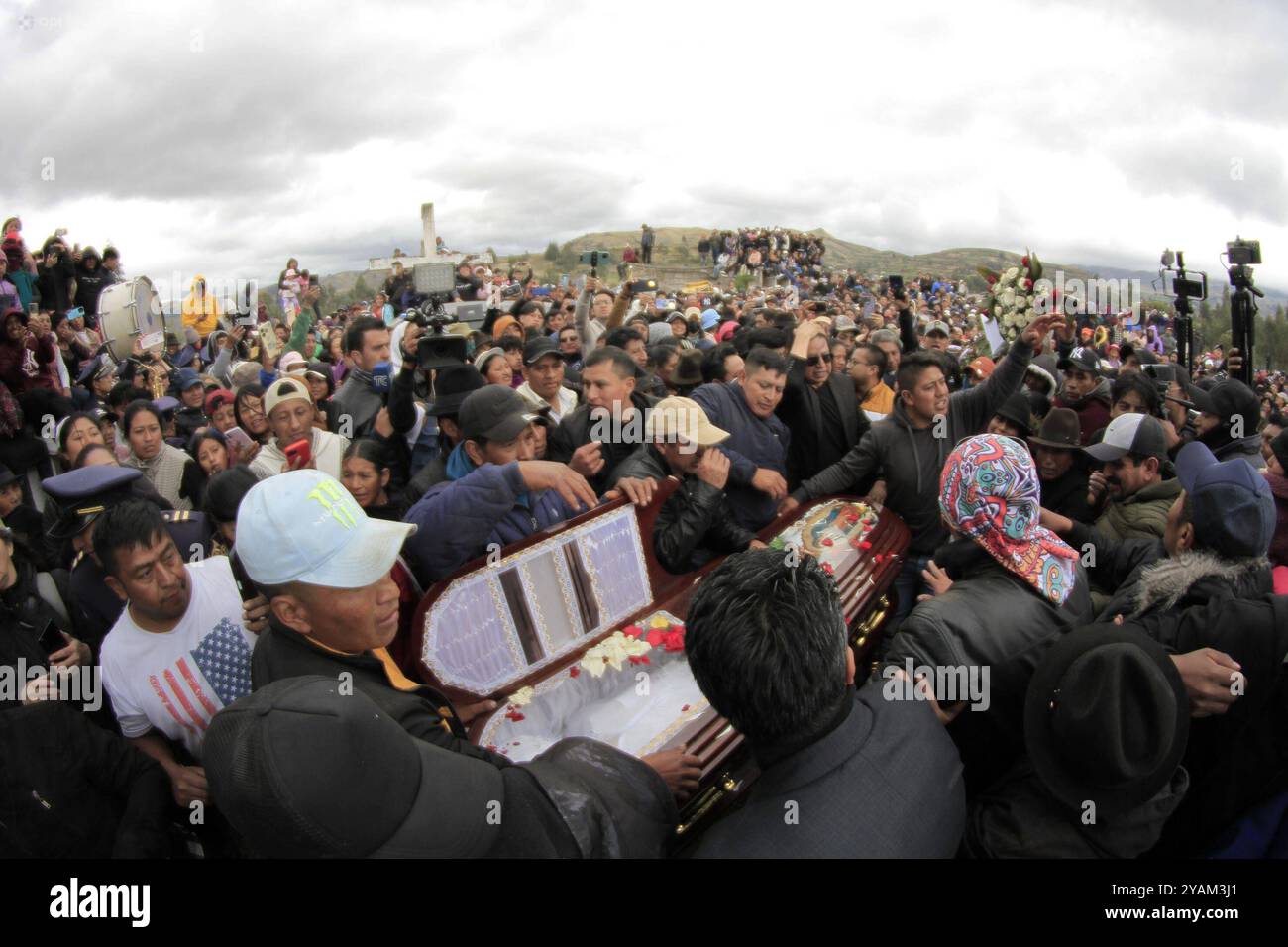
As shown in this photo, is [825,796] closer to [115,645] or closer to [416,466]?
[115,645]

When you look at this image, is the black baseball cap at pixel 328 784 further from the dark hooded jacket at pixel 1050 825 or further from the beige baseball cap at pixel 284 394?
the beige baseball cap at pixel 284 394

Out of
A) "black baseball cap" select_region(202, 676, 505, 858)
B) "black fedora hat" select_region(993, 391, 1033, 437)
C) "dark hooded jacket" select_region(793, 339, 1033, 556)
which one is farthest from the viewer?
"black fedora hat" select_region(993, 391, 1033, 437)

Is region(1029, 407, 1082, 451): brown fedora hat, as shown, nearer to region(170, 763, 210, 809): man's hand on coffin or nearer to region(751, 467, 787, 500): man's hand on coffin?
region(751, 467, 787, 500): man's hand on coffin

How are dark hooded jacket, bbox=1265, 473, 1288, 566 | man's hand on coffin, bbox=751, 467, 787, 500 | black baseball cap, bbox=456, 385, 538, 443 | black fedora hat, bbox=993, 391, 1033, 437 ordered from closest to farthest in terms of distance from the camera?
1. dark hooded jacket, bbox=1265, 473, 1288, 566
2. black baseball cap, bbox=456, 385, 538, 443
3. man's hand on coffin, bbox=751, 467, 787, 500
4. black fedora hat, bbox=993, 391, 1033, 437

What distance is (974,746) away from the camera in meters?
2.15

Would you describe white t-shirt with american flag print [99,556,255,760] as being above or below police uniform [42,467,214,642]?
below

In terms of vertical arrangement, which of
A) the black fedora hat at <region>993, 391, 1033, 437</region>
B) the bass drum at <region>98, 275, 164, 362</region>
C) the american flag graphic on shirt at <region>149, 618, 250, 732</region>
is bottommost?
the american flag graphic on shirt at <region>149, 618, 250, 732</region>

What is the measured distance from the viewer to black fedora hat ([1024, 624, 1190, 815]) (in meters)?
1.58

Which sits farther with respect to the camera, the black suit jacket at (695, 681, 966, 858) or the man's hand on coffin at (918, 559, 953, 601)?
the man's hand on coffin at (918, 559, 953, 601)

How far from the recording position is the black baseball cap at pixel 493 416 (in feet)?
10.6

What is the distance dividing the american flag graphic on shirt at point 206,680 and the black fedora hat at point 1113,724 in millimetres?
2619

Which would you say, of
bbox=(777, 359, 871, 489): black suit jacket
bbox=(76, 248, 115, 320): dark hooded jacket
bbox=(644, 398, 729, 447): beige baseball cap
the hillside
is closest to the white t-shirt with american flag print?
bbox=(644, 398, 729, 447): beige baseball cap

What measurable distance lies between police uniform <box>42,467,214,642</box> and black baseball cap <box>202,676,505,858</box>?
7.53 feet

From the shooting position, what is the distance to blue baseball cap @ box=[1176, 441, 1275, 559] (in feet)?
7.32
